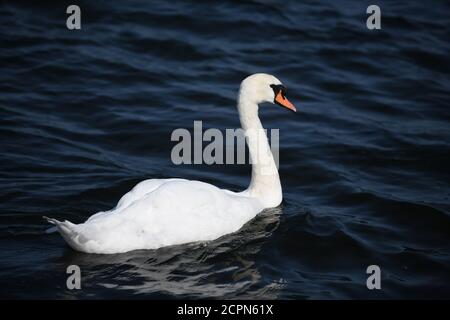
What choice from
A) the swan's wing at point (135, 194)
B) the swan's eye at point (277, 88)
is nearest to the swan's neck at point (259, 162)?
the swan's eye at point (277, 88)

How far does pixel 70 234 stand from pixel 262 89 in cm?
316

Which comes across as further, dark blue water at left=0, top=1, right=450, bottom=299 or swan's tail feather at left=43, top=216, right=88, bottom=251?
dark blue water at left=0, top=1, right=450, bottom=299

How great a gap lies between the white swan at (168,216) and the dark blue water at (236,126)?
0.50 ft

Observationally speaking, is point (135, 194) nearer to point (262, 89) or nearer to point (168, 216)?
point (168, 216)

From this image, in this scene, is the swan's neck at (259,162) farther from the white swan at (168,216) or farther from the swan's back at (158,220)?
the swan's back at (158,220)

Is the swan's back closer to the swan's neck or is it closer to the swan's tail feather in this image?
the swan's tail feather

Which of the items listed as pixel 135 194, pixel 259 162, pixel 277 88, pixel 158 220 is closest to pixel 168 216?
pixel 158 220

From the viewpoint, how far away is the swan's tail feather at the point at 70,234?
7.08 meters

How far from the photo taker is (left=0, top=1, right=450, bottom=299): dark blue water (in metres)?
7.57

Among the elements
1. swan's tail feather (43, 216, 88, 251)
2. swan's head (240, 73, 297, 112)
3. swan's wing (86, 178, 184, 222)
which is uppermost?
swan's head (240, 73, 297, 112)

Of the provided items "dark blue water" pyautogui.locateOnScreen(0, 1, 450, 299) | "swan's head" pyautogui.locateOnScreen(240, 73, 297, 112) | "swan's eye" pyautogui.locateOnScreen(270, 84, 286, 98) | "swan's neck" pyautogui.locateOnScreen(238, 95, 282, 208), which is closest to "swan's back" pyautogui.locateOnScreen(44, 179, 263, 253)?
"dark blue water" pyautogui.locateOnScreen(0, 1, 450, 299)

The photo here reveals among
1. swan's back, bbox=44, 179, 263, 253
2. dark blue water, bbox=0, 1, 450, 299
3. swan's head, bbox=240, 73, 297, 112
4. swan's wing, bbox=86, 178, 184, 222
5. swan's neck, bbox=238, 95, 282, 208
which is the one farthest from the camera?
swan's neck, bbox=238, 95, 282, 208
